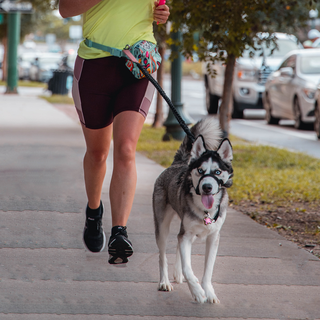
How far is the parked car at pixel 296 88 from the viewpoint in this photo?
13461 millimetres

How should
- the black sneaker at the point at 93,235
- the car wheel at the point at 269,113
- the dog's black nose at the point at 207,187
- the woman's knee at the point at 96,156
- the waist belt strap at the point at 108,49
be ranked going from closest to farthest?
1. the dog's black nose at the point at 207,187
2. the waist belt strap at the point at 108,49
3. the woman's knee at the point at 96,156
4. the black sneaker at the point at 93,235
5. the car wheel at the point at 269,113

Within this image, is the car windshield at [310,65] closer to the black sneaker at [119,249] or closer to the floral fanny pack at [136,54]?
the floral fanny pack at [136,54]

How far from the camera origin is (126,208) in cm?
Result: 396

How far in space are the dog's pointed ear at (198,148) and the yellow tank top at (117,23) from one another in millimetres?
816

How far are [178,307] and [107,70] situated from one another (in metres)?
1.53

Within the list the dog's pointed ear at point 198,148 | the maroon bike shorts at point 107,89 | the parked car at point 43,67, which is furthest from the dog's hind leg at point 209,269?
the parked car at point 43,67

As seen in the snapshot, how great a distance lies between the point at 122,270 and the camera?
Answer: 4254 mm

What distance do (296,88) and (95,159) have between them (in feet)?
33.5

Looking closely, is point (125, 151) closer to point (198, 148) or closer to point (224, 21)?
point (198, 148)

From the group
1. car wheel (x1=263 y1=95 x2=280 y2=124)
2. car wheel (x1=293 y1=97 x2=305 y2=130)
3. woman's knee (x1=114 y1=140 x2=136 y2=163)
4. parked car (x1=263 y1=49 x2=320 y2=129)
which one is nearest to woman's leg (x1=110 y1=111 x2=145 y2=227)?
woman's knee (x1=114 y1=140 x2=136 y2=163)

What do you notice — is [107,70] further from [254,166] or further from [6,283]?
[254,166]

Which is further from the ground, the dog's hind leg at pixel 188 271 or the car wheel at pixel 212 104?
the dog's hind leg at pixel 188 271

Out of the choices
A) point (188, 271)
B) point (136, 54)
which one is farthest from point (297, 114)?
point (188, 271)

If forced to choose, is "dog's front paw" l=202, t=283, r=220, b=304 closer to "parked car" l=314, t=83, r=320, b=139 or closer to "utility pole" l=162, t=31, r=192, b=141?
"utility pole" l=162, t=31, r=192, b=141
